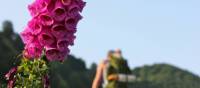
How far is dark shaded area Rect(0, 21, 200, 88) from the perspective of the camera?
65306 millimetres

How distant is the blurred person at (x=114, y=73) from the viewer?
17.4 metres

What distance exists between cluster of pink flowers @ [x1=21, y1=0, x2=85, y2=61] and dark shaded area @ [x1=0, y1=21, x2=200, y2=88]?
25.3 metres

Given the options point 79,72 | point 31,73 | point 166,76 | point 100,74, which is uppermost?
point 166,76

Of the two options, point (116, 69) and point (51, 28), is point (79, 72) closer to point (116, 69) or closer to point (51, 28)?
point (116, 69)

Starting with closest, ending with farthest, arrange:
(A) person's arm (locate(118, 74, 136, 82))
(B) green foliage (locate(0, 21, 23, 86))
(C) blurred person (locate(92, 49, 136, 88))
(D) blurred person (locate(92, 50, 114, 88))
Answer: (D) blurred person (locate(92, 50, 114, 88)) < (C) blurred person (locate(92, 49, 136, 88)) < (A) person's arm (locate(118, 74, 136, 82)) < (B) green foliage (locate(0, 21, 23, 86))

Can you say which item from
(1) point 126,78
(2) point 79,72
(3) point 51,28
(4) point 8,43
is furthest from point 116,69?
(2) point 79,72

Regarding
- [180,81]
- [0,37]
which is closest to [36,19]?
[0,37]

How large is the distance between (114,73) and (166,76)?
11292cm

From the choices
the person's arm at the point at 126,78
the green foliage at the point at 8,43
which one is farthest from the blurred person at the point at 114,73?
the green foliage at the point at 8,43

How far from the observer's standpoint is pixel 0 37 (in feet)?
242

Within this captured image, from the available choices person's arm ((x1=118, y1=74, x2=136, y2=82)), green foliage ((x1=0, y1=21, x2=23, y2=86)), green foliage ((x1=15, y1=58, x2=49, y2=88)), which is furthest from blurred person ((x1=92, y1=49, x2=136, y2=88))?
green foliage ((x1=0, y1=21, x2=23, y2=86))

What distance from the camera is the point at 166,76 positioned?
131 metres

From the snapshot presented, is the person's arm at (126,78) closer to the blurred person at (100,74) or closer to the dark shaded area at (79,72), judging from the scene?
the blurred person at (100,74)

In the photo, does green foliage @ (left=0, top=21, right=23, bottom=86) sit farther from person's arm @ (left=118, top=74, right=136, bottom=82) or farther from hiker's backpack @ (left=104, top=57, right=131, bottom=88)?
person's arm @ (left=118, top=74, right=136, bottom=82)
